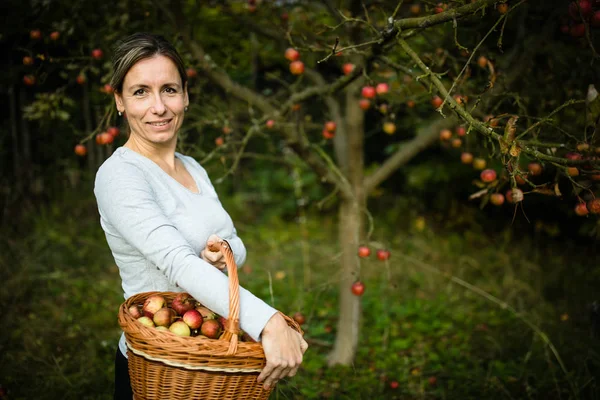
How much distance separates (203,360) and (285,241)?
15.7 feet

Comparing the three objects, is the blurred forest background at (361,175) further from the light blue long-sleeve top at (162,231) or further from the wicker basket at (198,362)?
the wicker basket at (198,362)

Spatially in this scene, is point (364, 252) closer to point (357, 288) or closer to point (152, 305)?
point (357, 288)

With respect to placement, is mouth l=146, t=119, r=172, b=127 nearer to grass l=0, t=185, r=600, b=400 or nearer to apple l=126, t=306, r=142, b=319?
apple l=126, t=306, r=142, b=319

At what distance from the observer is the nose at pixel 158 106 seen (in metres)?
1.74

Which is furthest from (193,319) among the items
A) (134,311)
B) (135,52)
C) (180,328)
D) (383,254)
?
(383,254)

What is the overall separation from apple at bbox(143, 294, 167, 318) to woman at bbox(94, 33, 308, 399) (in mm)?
133

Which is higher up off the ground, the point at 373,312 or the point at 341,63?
the point at 341,63

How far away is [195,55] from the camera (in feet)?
9.50

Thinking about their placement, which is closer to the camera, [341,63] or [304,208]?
[341,63]

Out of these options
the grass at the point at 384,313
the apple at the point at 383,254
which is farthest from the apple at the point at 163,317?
the apple at the point at 383,254

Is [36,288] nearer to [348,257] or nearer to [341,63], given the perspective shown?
[348,257]

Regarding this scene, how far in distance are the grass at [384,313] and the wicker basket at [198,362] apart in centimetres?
123

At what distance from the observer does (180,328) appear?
4.92 feet

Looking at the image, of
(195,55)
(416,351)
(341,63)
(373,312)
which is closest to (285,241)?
(373,312)
